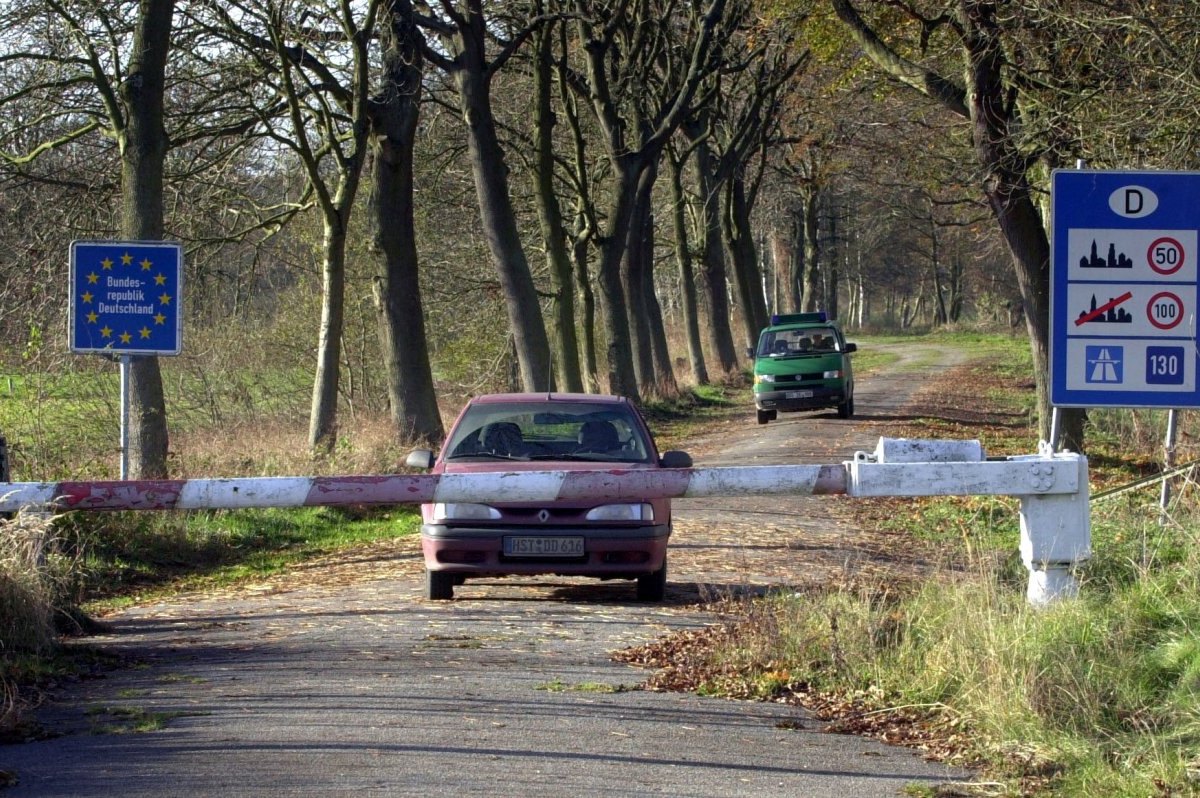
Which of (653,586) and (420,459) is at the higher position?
(420,459)

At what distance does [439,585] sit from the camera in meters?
10.4

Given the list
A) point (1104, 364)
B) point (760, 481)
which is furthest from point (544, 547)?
point (1104, 364)

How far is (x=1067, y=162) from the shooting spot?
56.7ft

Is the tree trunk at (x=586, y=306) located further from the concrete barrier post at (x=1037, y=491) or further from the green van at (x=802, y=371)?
the concrete barrier post at (x=1037, y=491)

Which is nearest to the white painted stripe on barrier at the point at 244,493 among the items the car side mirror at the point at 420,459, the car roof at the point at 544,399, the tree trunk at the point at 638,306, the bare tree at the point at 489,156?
the car side mirror at the point at 420,459

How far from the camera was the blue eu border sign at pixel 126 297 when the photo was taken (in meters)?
13.1

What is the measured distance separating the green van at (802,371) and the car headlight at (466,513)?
69.8 ft

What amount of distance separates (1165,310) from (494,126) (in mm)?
17391

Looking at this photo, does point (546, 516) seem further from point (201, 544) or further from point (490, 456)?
point (201, 544)

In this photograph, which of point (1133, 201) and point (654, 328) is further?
point (654, 328)

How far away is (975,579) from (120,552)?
8.37 metres

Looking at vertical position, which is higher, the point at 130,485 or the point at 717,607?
the point at 130,485

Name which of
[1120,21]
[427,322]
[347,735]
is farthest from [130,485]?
[427,322]

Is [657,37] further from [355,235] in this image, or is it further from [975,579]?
[975,579]
